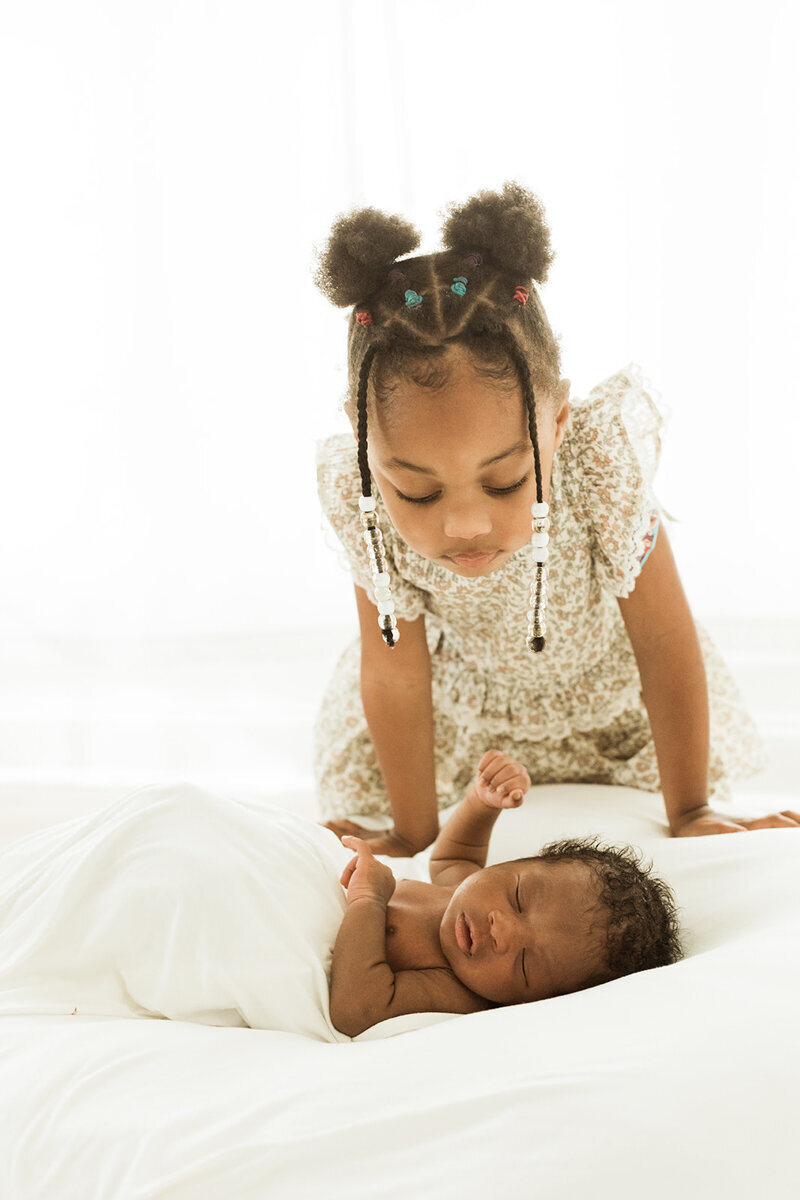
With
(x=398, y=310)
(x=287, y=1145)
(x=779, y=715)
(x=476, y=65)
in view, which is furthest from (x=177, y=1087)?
(x=476, y=65)

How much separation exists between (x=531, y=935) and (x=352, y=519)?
0.60 meters

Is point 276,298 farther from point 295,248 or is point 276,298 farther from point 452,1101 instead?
point 452,1101

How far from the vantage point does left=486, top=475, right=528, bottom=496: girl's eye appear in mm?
1065

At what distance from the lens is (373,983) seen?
3.16 feet

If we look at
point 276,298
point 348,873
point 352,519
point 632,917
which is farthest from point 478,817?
point 276,298

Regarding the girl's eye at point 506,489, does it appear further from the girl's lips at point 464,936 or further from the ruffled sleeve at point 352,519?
the girl's lips at point 464,936

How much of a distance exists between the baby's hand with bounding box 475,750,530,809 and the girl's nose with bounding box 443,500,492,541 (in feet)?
0.96

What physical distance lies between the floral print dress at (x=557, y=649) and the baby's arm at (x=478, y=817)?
25 centimetres

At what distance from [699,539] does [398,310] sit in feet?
4.57

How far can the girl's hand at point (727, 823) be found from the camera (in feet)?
4.08

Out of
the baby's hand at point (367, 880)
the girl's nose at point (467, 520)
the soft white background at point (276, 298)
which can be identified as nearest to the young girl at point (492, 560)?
the girl's nose at point (467, 520)

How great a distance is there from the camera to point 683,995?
0.75m

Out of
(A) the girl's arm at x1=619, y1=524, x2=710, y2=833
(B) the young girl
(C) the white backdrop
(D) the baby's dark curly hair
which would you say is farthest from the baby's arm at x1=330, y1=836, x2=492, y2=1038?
(C) the white backdrop

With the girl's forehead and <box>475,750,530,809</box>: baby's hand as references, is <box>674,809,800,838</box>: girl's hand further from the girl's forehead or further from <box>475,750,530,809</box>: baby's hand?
the girl's forehead
